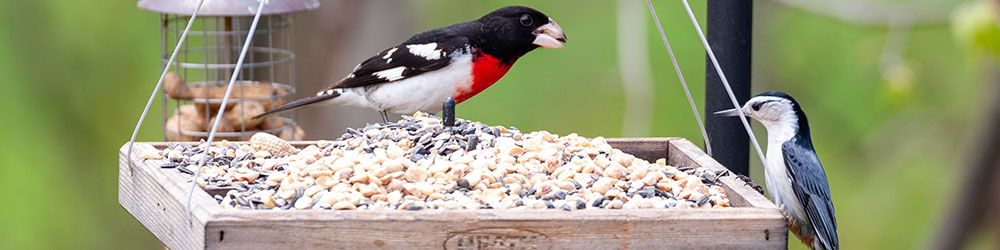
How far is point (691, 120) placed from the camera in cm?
618

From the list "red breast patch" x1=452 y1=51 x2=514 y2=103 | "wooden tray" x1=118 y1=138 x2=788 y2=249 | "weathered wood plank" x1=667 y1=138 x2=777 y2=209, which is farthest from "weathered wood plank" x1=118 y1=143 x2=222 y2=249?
"weathered wood plank" x1=667 y1=138 x2=777 y2=209

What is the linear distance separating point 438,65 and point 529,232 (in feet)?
3.49

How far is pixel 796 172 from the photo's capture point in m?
2.48

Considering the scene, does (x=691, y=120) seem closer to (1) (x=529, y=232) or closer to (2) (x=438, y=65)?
(2) (x=438, y=65)

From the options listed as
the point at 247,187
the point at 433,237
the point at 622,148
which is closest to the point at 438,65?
the point at 622,148

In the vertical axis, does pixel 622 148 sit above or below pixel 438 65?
below

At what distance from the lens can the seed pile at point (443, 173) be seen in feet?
6.91

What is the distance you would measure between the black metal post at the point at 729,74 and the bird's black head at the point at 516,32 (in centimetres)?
38

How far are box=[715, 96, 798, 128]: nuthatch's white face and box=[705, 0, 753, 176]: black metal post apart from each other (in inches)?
5.2

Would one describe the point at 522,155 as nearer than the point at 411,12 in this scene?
Yes

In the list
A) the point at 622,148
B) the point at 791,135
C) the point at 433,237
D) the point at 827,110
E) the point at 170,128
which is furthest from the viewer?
the point at 827,110

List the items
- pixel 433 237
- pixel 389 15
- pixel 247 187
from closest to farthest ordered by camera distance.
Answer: pixel 433 237 < pixel 247 187 < pixel 389 15

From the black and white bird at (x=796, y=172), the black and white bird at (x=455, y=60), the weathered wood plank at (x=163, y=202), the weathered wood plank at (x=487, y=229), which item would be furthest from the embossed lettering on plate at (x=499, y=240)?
the black and white bird at (x=455, y=60)

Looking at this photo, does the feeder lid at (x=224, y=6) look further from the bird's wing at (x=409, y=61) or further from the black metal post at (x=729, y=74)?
the black metal post at (x=729, y=74)
